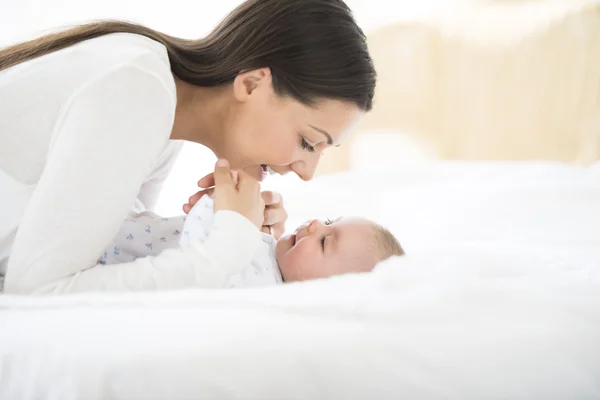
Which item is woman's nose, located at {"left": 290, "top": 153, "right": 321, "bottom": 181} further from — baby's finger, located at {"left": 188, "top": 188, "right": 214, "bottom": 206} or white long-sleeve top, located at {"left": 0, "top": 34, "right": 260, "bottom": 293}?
white long-sleeve top, located at {"left": 0, "top": 34, "right": 260, "bottom": 293}

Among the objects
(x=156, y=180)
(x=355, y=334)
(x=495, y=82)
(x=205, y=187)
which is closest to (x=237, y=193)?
(x=205, y=187)

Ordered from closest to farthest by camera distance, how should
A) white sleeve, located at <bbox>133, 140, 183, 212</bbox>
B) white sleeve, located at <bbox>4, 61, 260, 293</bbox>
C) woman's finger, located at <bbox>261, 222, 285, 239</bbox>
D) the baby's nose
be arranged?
white sleeve, located at <bbox>4, 61, 260, 293</bbox>
the baby's nose
woman's finger, located at <bbox>261, 222, 285, 239</bbox>
white sleeve, located at <bbox>133, 140, 183, 212</bbox>

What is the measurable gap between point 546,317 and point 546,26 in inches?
78.6

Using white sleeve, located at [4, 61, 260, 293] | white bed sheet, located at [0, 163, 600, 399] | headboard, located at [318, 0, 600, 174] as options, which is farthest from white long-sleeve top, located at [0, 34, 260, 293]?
headboard, located at [318, 0, 600, 174]

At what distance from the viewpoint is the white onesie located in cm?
120

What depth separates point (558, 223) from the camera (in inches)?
64.9

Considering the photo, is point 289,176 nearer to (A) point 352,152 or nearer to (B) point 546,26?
(A) point 352,152

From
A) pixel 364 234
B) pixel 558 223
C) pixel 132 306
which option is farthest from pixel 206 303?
pixel 558 223

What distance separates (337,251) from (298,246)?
3.3 inches

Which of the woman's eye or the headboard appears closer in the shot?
the woman's eye

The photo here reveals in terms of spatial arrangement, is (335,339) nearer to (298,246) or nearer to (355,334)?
(355,334)

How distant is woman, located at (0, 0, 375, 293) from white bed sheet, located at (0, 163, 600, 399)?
153mm

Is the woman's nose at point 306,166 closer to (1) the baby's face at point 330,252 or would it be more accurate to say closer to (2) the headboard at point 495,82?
(1) the baby's face at point 330,252

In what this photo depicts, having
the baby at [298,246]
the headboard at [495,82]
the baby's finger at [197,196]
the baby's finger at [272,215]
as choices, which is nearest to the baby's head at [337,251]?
the baby at [298,246]
